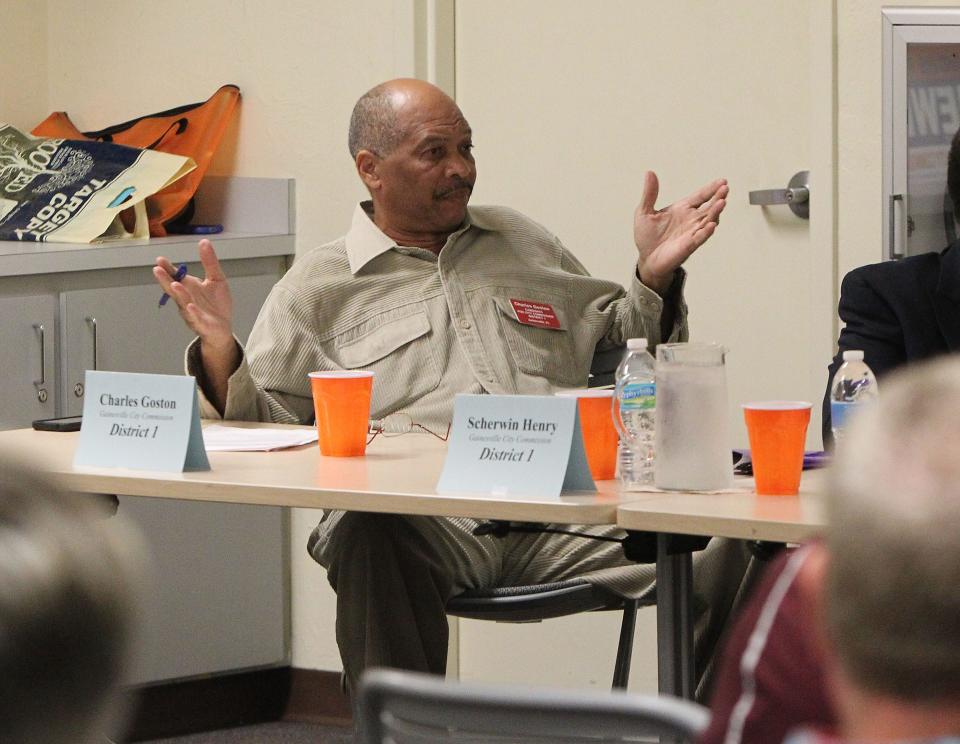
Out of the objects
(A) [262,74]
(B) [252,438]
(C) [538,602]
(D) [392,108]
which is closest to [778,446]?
(C) [538,602]

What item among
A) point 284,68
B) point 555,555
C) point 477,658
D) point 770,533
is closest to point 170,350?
point 284,68

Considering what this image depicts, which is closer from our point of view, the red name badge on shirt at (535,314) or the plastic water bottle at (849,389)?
the plastic water bottle at (849,389)

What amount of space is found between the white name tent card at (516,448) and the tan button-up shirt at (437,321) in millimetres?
777

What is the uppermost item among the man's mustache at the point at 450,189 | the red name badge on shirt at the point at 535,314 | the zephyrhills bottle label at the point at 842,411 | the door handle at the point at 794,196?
the door handle at the point at 794,196

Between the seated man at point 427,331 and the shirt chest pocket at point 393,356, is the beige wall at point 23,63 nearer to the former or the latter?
the seated man at point 427,331

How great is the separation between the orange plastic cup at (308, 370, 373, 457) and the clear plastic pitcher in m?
0.54

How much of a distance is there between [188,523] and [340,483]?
1.78 metres

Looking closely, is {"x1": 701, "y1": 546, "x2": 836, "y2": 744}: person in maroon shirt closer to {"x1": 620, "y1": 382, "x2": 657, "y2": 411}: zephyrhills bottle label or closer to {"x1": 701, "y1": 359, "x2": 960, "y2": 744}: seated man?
{"x1": 701, "y1": 359, "x2": 960, "y2": 744}: seated man

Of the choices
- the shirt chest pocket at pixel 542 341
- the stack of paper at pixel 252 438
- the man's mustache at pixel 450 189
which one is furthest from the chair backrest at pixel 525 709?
the man's mustache at pixel 450 189

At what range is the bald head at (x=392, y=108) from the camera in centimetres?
321

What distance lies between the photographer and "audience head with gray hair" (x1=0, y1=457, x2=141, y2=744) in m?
0.64

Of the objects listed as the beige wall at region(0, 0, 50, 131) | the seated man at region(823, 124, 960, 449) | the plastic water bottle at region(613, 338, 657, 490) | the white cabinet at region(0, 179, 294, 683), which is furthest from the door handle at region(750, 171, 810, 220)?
the beige wall at region(0, 0, 50, 131)

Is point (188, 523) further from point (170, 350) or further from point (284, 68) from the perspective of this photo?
point (284, 68)

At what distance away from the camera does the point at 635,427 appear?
2.36 metres
